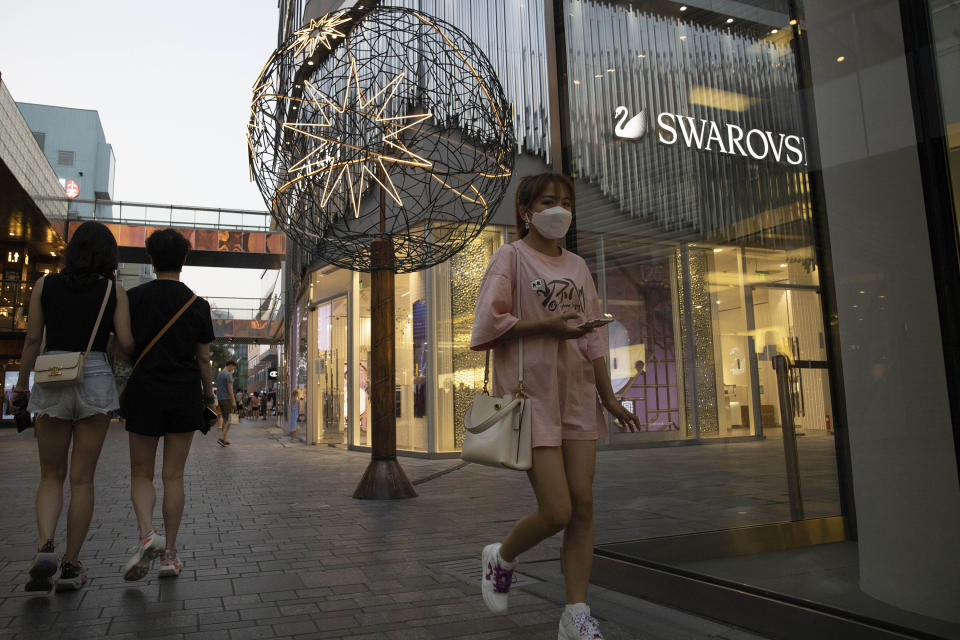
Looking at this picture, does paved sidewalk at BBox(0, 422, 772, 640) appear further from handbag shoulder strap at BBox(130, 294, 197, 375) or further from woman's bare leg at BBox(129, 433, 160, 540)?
handbag shoulder strap at BBox(130, 294, 197, 375)

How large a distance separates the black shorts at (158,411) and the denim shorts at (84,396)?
8 centimetres

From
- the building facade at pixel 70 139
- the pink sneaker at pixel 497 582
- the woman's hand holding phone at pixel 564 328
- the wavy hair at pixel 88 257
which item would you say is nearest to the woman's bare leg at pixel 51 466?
the wavy hair at pixel 88 257

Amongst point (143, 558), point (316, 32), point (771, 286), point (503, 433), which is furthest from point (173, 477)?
point (316, 32)

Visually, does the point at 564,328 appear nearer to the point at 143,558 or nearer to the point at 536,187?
the point at 536,187

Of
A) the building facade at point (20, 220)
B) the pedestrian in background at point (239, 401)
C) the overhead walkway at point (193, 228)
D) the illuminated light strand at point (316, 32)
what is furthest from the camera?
the pedestrian in background at point (239, 401)

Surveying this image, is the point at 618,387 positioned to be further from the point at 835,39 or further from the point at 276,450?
the point at 276,450

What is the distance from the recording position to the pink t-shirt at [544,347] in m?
2.42

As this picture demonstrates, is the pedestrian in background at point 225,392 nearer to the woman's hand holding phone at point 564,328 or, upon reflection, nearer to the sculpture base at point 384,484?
the sculpture base at point 384,484

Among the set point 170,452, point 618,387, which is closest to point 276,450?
point 170,452

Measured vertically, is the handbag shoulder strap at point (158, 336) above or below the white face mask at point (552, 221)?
below

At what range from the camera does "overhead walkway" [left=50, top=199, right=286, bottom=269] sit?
2597 centimetres

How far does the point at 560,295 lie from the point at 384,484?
14.1ft

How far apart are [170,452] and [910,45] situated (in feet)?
11.6

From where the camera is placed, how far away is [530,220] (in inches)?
104
